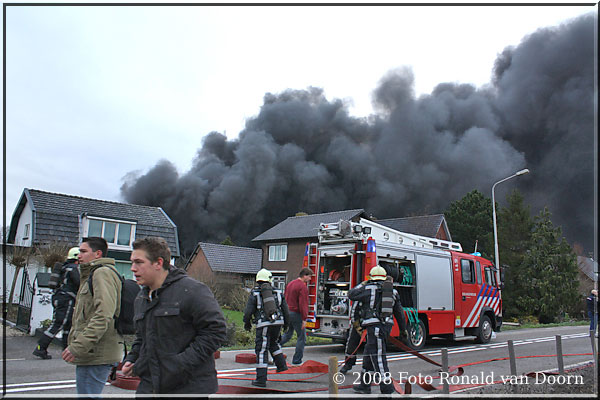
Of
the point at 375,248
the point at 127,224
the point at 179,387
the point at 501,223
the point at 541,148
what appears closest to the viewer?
the point at 179,387

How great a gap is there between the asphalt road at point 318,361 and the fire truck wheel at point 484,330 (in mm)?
190

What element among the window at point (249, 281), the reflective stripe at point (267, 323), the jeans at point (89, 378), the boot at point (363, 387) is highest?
the jeans at point (89, 378)

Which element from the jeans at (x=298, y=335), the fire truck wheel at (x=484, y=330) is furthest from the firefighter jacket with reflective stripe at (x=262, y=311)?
the fire truck wheel at (x=484, y=330)

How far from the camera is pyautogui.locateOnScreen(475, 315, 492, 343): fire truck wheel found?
11.8 m

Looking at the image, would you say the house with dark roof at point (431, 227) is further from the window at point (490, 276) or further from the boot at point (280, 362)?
the boot at point (280, 362)

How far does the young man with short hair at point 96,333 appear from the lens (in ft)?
10.6

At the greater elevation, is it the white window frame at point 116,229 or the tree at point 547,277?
the white window frame at point 116,229

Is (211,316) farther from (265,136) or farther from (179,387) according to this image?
(265,136)

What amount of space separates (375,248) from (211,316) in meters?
7.04

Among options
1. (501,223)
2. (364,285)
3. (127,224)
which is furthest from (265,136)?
(364,285)

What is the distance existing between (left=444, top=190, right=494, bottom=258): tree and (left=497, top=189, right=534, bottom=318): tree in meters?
6.08

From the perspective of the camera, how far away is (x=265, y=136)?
77.8m

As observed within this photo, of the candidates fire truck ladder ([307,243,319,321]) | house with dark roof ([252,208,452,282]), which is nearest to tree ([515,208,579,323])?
house with dark roof ([252,208,452,282])

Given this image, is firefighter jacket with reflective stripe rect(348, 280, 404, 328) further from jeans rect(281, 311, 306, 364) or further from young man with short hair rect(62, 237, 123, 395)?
young man with short hair rect(62, 237, 123, 395)
